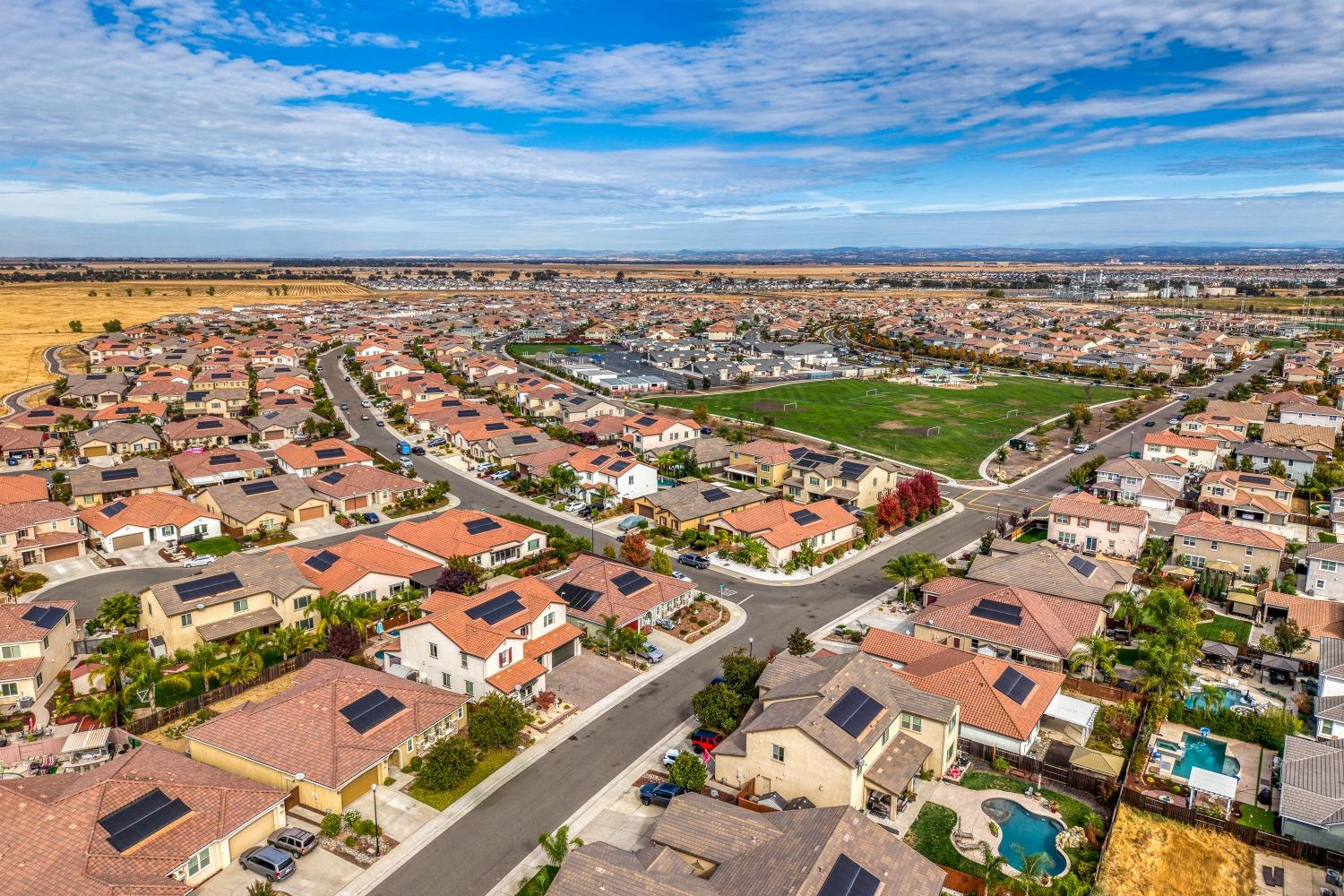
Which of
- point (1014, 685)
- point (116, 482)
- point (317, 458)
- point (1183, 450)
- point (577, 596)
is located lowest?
point (1014, 685)

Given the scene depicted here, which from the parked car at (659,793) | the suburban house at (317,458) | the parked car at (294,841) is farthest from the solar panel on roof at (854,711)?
the suburban house at (317,458)

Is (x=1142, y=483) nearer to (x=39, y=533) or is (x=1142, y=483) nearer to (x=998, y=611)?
(x=998, y=611)

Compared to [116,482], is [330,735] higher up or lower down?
lower down

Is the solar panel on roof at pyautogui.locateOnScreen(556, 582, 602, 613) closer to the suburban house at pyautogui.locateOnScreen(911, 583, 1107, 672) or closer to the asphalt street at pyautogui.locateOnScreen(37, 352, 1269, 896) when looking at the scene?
the asphalt street at pyautogui.locateOnScreen(37, 352, 1269, 896)

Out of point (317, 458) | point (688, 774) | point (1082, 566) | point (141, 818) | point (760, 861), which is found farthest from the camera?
point (317, 458)

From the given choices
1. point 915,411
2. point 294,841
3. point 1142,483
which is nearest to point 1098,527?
point 1142,483

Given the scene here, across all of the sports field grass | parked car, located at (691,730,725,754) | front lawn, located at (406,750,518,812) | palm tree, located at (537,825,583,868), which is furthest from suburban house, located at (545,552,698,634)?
the sports field grass
